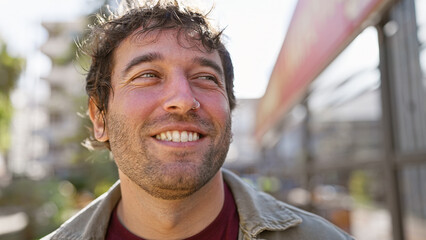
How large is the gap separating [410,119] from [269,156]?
1046 centimetres

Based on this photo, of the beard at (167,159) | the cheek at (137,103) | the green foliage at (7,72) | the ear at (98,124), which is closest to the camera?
the beard at (167,159)

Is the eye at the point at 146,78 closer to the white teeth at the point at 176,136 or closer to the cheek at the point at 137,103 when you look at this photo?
the cheek at the point at 137,103

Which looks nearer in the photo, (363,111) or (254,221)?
(254,221)

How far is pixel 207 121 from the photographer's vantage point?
1.88 metres

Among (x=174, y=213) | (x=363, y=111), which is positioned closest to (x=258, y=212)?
(x=174, y=213)

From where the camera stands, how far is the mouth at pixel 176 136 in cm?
179

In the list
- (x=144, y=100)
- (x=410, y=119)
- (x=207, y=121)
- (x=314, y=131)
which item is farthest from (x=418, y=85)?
(x=314, y=131)

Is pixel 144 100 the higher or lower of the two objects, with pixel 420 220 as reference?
higher

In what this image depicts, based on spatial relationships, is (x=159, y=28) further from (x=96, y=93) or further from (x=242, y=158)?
(x=242, y=158)

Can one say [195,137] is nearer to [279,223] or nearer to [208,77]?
[208,77]

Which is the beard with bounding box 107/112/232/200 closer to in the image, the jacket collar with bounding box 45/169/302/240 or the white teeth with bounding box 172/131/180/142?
the white teeth with bounding box 172/131/180/142

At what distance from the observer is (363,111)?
4.55 meters

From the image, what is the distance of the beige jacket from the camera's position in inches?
73.8

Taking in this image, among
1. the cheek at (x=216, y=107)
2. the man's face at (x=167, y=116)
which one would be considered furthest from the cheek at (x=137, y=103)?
the cheek at (x=216, y=107)
